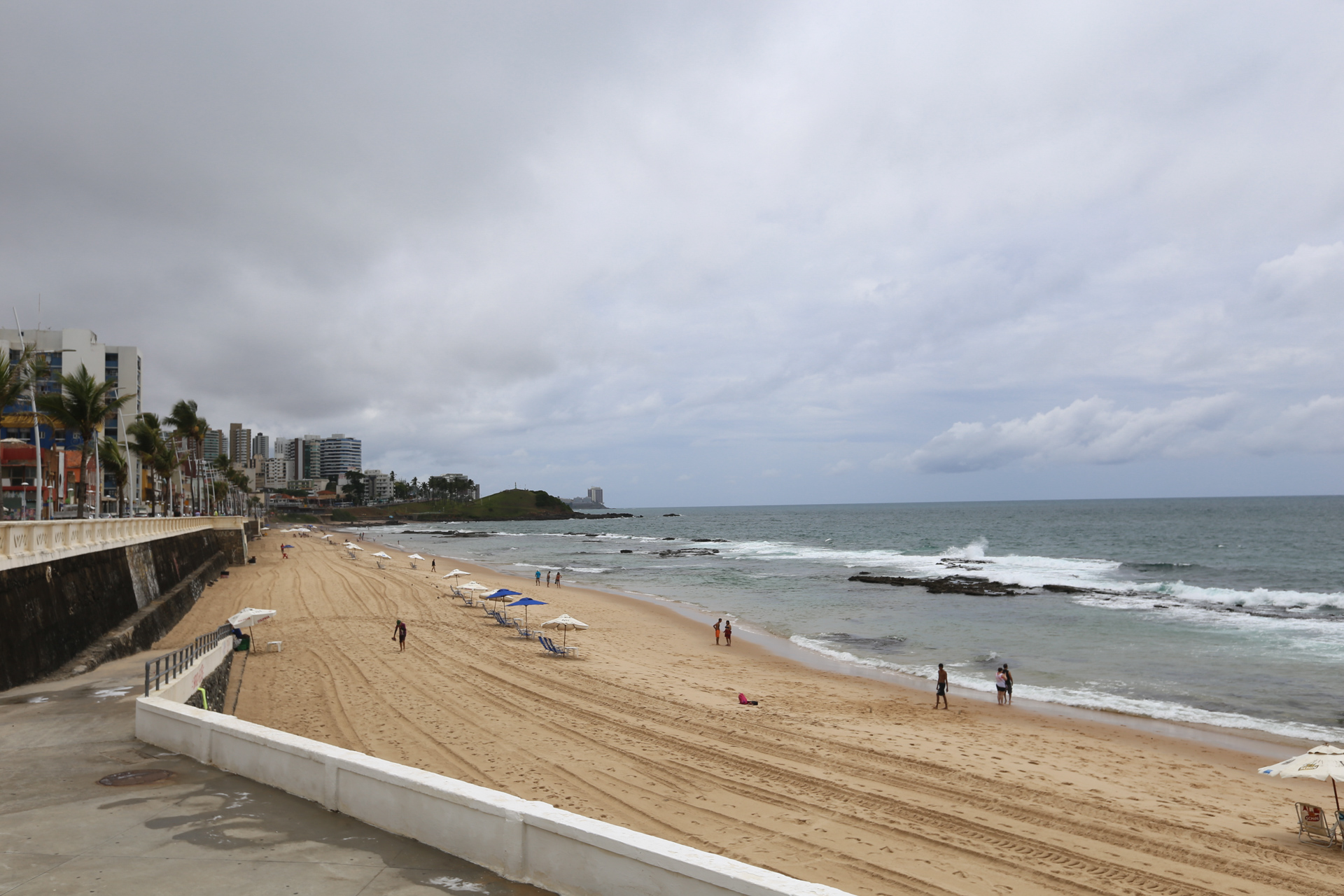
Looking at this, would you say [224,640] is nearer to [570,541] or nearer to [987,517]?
[570,541]

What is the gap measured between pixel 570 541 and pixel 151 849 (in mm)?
108594

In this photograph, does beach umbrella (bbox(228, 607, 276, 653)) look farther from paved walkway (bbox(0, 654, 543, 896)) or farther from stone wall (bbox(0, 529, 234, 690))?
paved walkway (bbox(0, 654, 543, 896))

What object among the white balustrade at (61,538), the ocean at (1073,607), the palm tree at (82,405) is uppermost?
the palm tree at (82,405)

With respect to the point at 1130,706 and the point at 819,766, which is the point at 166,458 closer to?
the point at 819,766

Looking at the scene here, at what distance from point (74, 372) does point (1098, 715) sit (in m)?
88.5

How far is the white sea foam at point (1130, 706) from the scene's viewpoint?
16547mm

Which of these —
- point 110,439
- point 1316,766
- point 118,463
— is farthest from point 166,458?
point 1316,766

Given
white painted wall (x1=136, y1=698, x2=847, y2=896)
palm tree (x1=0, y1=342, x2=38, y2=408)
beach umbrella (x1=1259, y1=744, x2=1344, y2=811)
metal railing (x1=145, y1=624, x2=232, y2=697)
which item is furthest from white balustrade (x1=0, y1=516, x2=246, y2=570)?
beach umbrella (x1=1259, y1=744, x2=1344, y2=811)

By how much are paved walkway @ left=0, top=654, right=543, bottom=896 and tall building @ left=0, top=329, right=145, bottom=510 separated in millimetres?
61732

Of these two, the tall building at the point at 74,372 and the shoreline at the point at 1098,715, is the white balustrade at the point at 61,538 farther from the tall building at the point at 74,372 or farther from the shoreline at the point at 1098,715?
the tall building at the point at 74,372

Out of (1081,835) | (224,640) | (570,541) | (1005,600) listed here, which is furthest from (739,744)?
(570,541)

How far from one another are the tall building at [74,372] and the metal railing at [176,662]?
2075 inches

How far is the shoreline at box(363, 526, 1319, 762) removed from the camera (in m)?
15.6

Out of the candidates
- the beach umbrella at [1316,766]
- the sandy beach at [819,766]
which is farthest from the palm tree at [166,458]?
the beach umbrella at [1316,766]
